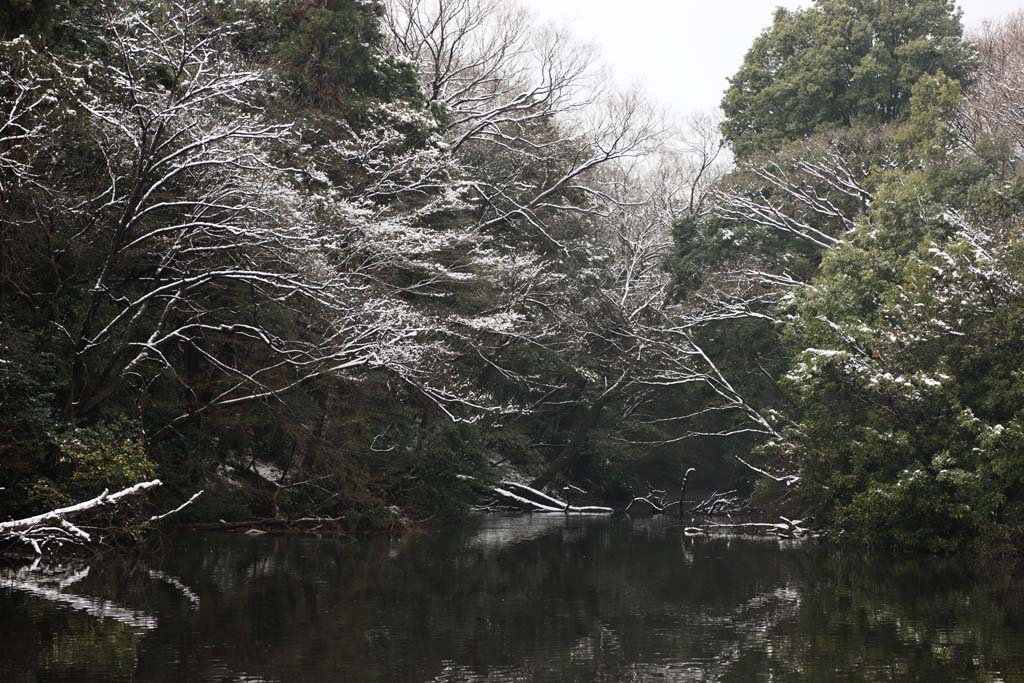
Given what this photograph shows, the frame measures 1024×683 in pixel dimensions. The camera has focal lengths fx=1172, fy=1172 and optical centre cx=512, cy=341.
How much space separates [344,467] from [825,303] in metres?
11.1

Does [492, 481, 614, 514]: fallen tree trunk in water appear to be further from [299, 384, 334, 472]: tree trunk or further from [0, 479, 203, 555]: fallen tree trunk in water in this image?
[0, 479, 203, 555]: fallen tree trunk in water

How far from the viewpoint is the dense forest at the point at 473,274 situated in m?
16.8

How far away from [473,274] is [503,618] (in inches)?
584

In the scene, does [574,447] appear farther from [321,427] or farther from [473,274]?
[321,427]

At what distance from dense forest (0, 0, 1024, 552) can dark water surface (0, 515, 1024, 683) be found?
271 cm

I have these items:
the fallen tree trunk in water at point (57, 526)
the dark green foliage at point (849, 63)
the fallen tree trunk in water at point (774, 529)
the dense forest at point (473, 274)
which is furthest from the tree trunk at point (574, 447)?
the fallen tree trunk in water at point (57, 526)

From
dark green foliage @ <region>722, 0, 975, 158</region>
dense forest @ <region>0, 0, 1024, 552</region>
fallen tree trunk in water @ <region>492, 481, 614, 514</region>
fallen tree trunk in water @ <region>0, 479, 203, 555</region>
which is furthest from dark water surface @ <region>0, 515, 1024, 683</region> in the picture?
dark green foliage @ <region>722, 0, 975, 158</region>

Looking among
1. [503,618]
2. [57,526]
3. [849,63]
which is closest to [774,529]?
[503,618]

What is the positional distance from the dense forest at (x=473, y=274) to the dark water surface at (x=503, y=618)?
2.71 meters

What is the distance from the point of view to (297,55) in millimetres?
24234

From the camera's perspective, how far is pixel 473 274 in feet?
84.6

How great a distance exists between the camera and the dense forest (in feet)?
55.0

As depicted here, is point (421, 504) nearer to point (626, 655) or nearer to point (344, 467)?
point (344, 467)

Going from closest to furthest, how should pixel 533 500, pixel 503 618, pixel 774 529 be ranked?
pixel 503 618 → pixel 774 529 → pixel 533 500
